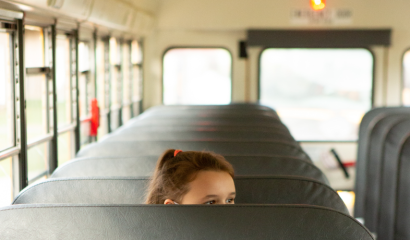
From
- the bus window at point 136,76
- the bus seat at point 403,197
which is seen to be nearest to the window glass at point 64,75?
the bus window at point 136,76

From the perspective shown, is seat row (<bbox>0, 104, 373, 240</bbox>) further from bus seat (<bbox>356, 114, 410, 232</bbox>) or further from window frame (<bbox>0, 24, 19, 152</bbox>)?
bus seat (<bbox>356, 114, 410, 232</bbox>)

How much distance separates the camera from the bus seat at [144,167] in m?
2.41

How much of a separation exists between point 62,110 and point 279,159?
2.81m

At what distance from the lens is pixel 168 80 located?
304 inches

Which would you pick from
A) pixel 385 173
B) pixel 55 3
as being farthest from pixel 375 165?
pixel 55 3

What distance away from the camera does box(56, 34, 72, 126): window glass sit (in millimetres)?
4352

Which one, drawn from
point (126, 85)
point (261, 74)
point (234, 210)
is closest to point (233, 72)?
point (261, 74)

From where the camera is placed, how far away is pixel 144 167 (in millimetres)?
2439

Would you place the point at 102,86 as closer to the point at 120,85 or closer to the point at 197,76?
the point at 120,85

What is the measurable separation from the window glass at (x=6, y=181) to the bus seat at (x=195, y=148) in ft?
1.81

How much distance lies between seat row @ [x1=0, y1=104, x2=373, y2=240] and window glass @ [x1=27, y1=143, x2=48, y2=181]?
0.82 metres

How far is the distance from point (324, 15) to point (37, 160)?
15.7ft

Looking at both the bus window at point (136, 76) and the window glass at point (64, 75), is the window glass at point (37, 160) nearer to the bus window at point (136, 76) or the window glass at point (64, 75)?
the window glass at point (64, 75)

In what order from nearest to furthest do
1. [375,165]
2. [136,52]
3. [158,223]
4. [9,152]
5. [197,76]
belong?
[158,223]
[9,152]
[375,165]
[136,52]
[197,76]
